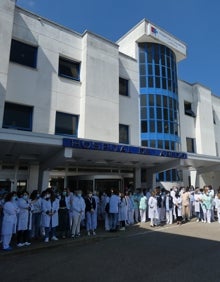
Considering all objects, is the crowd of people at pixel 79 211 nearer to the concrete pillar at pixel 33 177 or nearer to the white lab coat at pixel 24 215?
the white lab coat at pixel 24 215

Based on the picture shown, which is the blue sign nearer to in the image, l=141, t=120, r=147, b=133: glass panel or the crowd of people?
the crowd of people

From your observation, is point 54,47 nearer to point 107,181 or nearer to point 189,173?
point 107,181

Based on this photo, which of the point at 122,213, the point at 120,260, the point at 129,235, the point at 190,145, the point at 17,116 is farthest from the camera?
the point at 190,145

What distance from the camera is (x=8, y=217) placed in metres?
8.45

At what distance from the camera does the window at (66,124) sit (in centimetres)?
1675

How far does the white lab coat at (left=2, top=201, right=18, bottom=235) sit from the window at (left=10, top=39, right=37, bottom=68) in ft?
34.2

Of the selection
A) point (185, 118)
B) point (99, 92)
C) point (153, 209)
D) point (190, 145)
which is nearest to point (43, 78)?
point (99, 92)

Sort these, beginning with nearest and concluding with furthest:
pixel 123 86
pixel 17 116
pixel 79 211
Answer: pixel 79 211 < pixel 17 116 < pixel 123 86

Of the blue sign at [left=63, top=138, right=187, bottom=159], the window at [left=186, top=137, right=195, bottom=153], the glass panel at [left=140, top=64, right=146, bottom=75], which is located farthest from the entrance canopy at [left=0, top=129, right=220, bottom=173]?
the glass panel at [left=140, top=64, right=146, bottom=75]

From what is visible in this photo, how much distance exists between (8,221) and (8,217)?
13 cm

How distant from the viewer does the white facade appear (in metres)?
13.6

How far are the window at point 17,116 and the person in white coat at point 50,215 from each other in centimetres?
681

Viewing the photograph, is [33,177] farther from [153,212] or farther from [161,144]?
[161,144]

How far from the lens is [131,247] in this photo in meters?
8.69
